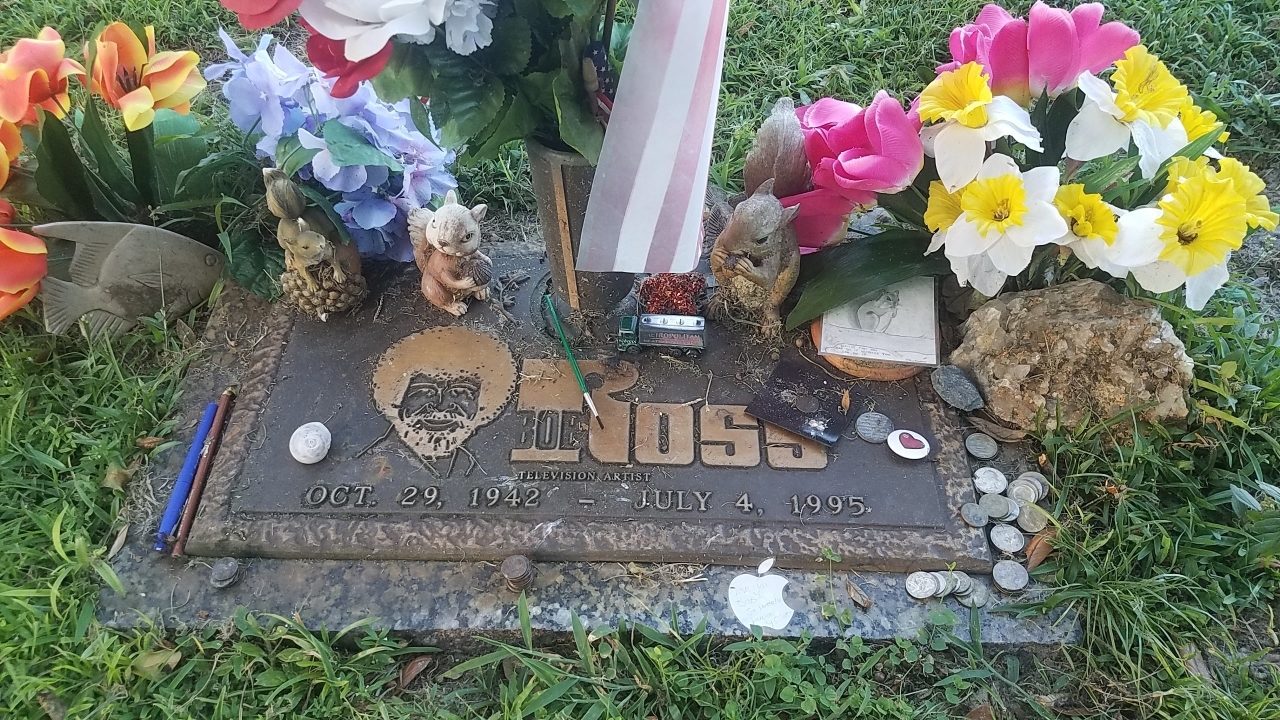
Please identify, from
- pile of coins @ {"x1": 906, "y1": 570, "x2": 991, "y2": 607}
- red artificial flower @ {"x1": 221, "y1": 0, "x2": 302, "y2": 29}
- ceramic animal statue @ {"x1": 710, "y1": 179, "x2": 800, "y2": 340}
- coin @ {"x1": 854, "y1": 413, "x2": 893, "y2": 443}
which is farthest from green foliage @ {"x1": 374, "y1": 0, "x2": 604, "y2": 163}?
pile of coins @ {"x1": 906, "y1": 570, "x2": 991, "y2": 607}

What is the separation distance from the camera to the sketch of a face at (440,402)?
180 centimetres

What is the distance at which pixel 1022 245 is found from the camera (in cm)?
158

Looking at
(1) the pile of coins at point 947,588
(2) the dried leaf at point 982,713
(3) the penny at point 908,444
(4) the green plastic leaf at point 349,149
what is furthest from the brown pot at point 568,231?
(2) the dried leaf at point 982,713

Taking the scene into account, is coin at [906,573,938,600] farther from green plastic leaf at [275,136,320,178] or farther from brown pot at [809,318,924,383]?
green plastic leaf at [275,136,320,178]

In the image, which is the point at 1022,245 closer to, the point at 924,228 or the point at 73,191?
the point at 924,228

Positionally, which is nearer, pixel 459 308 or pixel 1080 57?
pixel 1080 57

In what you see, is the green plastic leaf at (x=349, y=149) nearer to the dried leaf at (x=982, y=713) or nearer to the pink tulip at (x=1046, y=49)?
the pink tulip at (x=1046, y=49)

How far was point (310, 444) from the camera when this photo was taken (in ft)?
5.64

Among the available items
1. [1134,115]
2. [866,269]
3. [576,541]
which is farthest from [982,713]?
[1134,115]

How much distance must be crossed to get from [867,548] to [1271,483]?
3.25ft

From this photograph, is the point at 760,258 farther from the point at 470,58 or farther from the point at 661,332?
the point at 470,58

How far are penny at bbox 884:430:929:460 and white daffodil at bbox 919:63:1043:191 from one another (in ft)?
1.81

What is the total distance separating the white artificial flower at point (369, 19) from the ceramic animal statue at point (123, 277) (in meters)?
1.08

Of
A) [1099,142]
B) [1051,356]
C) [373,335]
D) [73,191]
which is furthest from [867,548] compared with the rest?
[73,191]
